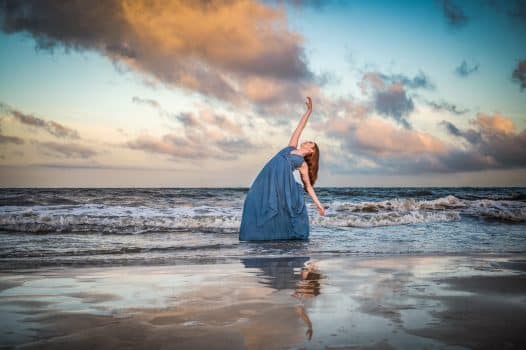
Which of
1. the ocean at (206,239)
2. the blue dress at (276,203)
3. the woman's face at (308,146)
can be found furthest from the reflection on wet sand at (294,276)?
the woman's face at (308,146)

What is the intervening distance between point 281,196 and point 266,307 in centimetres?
546

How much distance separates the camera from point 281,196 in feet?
28.7

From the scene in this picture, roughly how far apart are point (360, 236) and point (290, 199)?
8.09 feet

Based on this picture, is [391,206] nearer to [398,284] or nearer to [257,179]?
[257,179]

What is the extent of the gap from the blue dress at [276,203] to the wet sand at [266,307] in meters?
3.27

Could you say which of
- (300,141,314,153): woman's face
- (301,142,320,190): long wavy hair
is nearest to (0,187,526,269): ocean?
(301,142,320,190): long wavy hair

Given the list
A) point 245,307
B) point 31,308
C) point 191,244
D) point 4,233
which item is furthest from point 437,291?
point 4,233

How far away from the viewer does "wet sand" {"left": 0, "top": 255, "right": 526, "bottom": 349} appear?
8.35 feet

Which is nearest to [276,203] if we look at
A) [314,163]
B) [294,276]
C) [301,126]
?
[314,163]

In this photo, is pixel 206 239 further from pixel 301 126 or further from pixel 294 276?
pixel 294 276

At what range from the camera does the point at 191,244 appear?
28.5ft

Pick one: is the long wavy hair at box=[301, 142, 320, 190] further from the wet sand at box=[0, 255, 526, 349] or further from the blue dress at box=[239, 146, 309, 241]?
the wet sand at box=[0, 255, 526, 349]

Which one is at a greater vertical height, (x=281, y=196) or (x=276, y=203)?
(x=281, y=196)

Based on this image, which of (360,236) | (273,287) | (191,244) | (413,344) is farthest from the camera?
(360,236)
